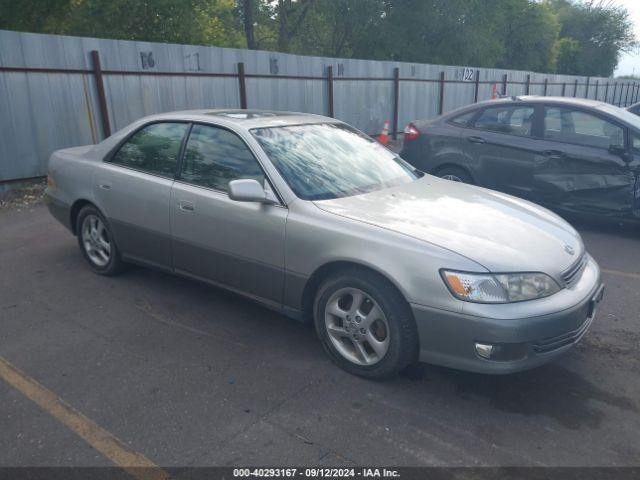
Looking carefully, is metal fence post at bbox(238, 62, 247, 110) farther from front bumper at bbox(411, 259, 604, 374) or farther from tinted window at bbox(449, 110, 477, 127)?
front bumper at bbox(411, 259, 604, 374)

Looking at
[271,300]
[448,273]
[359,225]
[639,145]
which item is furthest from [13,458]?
[639,145]

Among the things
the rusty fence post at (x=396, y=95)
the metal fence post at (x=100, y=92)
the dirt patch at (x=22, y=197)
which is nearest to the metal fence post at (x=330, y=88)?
the rusty fence post at (x=396, y=95)

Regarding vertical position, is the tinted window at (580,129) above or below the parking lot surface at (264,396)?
above

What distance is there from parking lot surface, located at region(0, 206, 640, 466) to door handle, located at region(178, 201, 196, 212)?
823mm

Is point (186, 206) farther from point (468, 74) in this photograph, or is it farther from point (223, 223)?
point (468, 74)

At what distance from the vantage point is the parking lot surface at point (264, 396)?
2738 millimetres

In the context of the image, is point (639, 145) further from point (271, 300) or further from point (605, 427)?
point (271, 300)

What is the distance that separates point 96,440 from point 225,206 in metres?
1.71

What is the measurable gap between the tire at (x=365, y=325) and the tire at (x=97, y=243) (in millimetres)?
2277

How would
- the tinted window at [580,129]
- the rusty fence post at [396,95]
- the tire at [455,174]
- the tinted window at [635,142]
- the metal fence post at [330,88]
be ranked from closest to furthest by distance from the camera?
the tinted window at [635,142] < the tinted window at [580,129] < the tire at [455,174] < the metal fence post at [330,88] < the rusty fence post at [396,95]

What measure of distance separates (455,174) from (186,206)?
4.35 m

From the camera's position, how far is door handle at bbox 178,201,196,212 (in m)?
4.09

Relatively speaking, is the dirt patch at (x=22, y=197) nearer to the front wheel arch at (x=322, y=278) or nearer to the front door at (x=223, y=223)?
the front door at (x=223, y=223)

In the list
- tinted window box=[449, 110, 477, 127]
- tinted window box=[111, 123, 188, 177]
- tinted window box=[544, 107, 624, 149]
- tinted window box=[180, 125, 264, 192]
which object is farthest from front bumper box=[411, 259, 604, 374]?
tinted window box=[449, 110, 477, 127]
